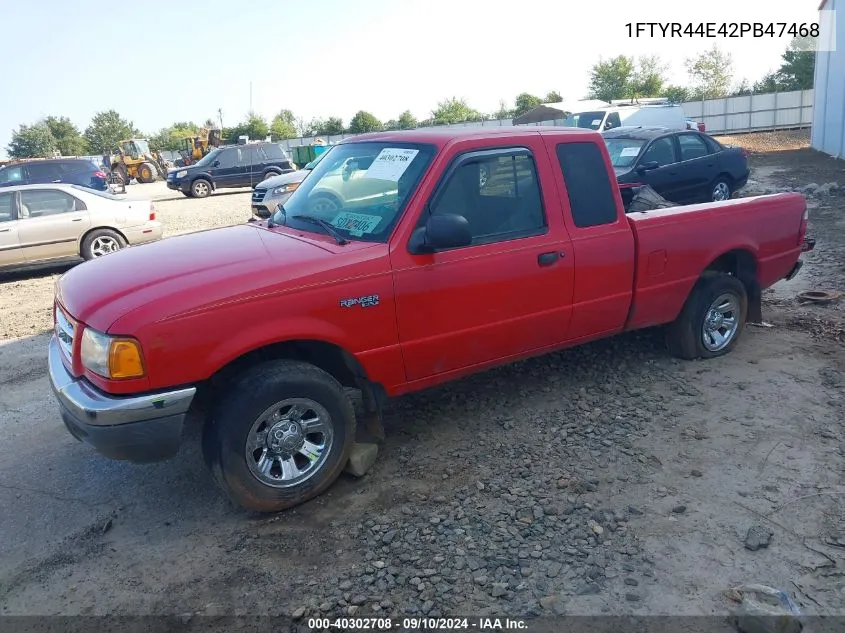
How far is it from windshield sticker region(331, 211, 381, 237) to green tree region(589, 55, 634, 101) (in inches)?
2290

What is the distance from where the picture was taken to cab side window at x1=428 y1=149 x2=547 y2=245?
411 cm

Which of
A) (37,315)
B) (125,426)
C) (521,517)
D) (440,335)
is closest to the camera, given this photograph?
(125,426)

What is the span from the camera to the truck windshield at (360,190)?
4.02m

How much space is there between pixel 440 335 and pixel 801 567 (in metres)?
2.18

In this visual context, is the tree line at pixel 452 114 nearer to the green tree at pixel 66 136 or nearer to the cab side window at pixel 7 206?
the green tree at pixel 66 136

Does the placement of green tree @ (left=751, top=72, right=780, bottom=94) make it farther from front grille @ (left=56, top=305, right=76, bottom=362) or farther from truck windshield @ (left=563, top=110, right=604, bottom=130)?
front grille @ (left=56, top=305, right=76, bottom=362)

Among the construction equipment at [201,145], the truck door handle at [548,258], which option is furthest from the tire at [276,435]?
the construction equipment at [201,145]

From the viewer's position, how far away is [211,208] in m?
20.6

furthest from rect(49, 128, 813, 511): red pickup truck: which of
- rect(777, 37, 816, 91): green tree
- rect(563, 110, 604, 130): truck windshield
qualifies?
rect(777, 37, 816, 91): green tree

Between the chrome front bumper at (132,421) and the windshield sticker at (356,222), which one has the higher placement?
the windshield sticker at (356,222)

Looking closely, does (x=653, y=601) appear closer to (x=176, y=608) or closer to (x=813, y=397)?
(x=176, y=608)

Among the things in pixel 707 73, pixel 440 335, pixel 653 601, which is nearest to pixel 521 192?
pixel 440 335

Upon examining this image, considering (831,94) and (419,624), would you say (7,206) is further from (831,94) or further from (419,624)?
(831,94)

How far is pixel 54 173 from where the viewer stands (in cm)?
1883
